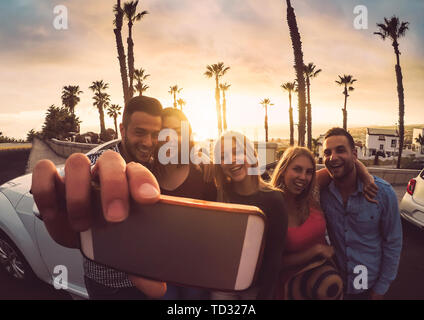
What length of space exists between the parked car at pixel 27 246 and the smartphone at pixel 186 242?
2.17 metres

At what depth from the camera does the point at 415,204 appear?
196 inches

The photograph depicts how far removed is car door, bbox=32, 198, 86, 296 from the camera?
95.6 inches

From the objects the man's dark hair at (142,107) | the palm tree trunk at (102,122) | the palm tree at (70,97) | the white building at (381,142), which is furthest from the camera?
the white building at (381,142)

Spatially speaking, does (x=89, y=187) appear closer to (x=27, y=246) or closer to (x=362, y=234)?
(x=362, y=234)

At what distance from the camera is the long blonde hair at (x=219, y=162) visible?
182cm

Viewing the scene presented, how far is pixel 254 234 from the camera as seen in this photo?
521mm

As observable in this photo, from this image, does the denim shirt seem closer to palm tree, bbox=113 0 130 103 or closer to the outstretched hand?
the outstretched hand

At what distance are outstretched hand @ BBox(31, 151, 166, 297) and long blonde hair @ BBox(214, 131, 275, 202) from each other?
1.31 meters

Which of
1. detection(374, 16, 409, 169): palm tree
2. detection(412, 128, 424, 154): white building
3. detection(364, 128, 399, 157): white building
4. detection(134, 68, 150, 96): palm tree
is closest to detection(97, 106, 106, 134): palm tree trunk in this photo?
detection(134, 68, 150, 96): palm tree
